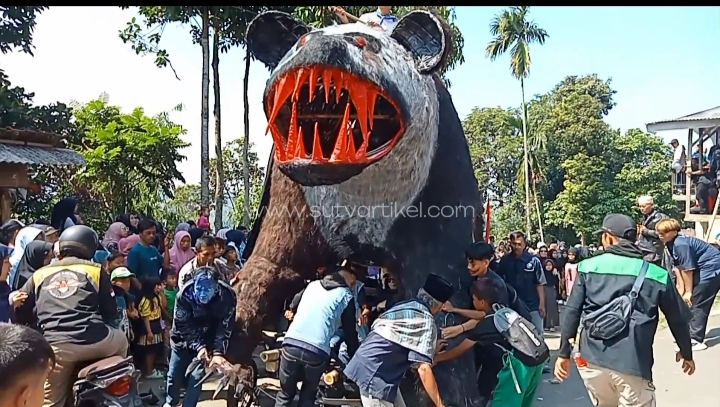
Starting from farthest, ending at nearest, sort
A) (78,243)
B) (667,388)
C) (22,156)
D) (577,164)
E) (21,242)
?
1. (577,164)
2. (22,156)
3. (667,388)
4. (21,242)
5. (78,243)

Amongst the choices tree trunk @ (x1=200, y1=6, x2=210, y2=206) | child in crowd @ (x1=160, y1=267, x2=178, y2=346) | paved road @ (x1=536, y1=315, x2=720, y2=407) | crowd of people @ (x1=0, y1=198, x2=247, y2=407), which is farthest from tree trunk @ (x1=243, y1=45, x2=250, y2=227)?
paved road @ (x1=536, y1=315, x2=720, y2=407)

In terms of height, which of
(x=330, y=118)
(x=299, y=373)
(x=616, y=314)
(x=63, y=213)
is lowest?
(x=299, y=373)

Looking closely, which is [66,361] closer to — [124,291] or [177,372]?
[177,372]

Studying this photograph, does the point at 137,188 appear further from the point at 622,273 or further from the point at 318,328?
the point at 622,273

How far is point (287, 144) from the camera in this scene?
4.68 meters

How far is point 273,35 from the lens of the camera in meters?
5.51

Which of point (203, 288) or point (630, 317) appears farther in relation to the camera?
point (203, 288)

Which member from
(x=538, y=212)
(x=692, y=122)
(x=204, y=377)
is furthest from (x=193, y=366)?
(x=538, y=212)

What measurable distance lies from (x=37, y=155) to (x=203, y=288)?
6046mm

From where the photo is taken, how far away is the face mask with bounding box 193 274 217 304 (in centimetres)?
498

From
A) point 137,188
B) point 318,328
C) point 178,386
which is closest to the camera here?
point 318,328

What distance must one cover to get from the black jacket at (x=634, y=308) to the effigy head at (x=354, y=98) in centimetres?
157

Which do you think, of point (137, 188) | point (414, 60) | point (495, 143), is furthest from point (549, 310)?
point (495, 143)

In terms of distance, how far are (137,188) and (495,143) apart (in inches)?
774
